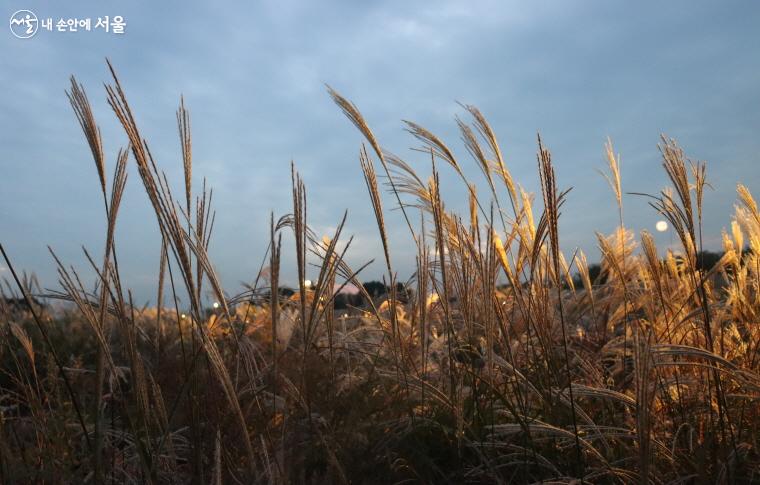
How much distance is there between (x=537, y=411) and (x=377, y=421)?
68cm

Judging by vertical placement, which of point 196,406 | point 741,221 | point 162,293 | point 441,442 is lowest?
point 441,442

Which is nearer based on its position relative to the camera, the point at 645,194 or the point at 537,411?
the point at 645,194

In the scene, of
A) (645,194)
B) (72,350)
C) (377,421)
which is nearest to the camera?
(645,194)

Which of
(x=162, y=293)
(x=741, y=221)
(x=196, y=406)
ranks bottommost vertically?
(x=196, y=406)

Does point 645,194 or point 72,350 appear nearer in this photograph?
point 645,194

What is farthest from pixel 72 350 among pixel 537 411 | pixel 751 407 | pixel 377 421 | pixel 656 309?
pixel 751 407

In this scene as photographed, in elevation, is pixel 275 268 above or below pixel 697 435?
above

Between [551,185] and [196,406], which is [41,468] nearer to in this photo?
[196,406]

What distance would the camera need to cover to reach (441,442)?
2.53m

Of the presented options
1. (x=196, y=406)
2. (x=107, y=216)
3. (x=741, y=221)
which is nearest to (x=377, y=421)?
(x=196, y=406)

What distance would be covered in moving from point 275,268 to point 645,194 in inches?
52.4

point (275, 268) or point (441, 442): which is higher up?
point (275, 268)

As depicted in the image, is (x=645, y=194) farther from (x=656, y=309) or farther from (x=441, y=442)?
(x=441, y=442)

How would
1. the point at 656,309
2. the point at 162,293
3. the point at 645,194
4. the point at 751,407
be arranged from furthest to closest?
the point at 656,309 < the point at 751,407 < the point at 645,194 < the point at 162,293
